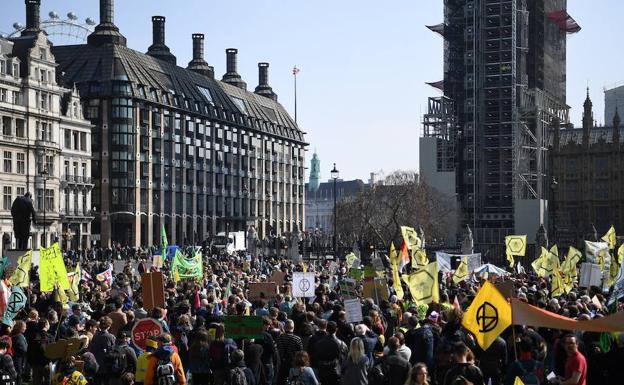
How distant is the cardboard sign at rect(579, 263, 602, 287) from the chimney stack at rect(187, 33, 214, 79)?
10849cm

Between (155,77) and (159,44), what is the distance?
577 inches

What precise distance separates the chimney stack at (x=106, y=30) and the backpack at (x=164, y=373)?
95.1m

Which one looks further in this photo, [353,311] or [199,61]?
[199,61]

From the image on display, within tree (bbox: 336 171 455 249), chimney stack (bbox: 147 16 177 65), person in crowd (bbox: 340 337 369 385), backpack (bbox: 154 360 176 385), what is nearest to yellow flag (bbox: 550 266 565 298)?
person in crowd (bbox: 340 337 369 385)

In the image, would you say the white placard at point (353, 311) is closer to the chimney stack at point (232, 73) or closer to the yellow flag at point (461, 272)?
the yellow flag at point (461, 272)

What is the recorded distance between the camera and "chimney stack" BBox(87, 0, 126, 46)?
108 meters

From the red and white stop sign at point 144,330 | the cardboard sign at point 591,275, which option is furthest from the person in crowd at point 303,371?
the cardboard sign at point 591,275

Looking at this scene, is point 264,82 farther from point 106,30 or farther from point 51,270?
point 51,270

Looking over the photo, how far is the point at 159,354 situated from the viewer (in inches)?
611

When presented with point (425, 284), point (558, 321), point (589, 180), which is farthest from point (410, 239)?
point (589, 180)

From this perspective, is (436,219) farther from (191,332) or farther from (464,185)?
(191,332)

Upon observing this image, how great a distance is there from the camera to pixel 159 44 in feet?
414

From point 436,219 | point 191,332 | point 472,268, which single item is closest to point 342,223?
point 436,219

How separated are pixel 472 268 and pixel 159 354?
844 inches
